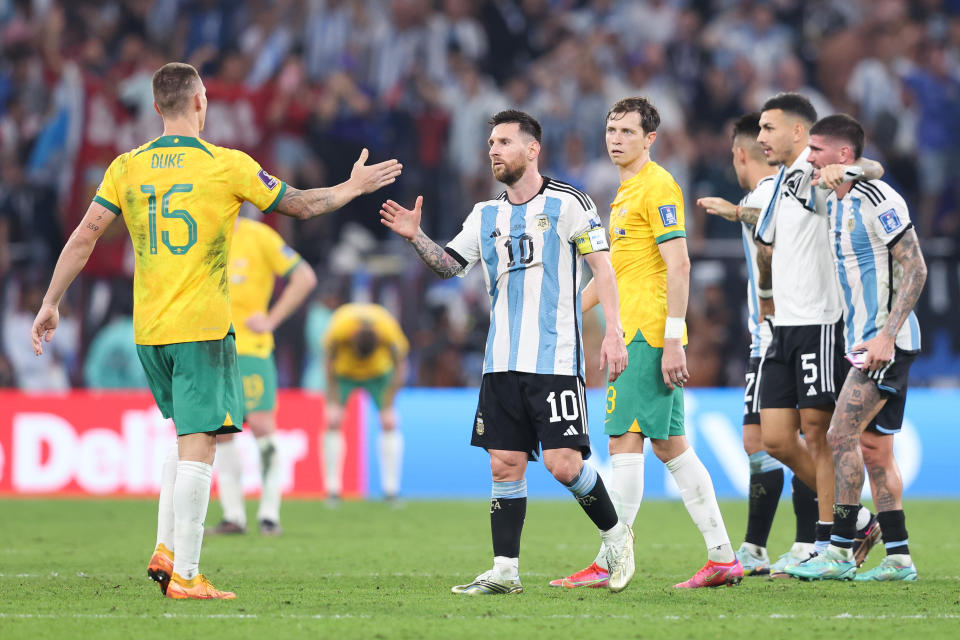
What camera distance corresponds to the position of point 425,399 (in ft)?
46.6

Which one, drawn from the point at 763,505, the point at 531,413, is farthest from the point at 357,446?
the point at 531,413

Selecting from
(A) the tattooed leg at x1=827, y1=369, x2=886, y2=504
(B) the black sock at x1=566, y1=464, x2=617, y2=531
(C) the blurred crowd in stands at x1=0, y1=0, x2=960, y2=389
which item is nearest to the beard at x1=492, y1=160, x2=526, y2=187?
(B) the black sock at x1=566, y1=464, x2=617, y2=531

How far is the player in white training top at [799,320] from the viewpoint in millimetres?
7168

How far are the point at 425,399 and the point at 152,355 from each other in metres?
8.17

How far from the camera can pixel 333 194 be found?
6.12m

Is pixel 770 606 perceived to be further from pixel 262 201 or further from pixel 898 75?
pixel 898 75

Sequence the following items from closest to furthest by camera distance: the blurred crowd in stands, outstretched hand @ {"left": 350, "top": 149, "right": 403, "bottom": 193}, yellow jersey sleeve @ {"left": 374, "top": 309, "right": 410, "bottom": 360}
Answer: outstretched hand @ {"left": 350, "top": 149, "right": 403, "bottom": 193}, yellow jersey sleeve @ {"left": 374, "top": 309, "right": 410, "bottom": 360}, the blurred crowd in stands

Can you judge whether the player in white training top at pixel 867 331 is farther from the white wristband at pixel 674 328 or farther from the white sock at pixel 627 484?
the white wristband at pixel 674 328

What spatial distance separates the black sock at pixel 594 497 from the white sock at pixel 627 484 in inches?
14.1

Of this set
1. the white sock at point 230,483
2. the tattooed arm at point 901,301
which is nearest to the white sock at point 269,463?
the white sock at point 230,483

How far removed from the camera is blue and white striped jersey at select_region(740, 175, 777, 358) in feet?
24.3

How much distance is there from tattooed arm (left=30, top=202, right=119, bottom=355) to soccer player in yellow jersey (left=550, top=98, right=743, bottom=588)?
104 inches

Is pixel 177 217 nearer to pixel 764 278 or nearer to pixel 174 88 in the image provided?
pixel 174 88

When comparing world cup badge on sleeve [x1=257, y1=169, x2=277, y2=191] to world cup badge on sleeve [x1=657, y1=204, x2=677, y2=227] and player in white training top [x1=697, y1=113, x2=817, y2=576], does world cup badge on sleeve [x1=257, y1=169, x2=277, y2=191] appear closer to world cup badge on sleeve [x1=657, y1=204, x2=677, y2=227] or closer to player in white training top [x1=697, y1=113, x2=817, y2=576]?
world cup badge on sleeve [x1=657, y1=204, x2=677, y2=227]
